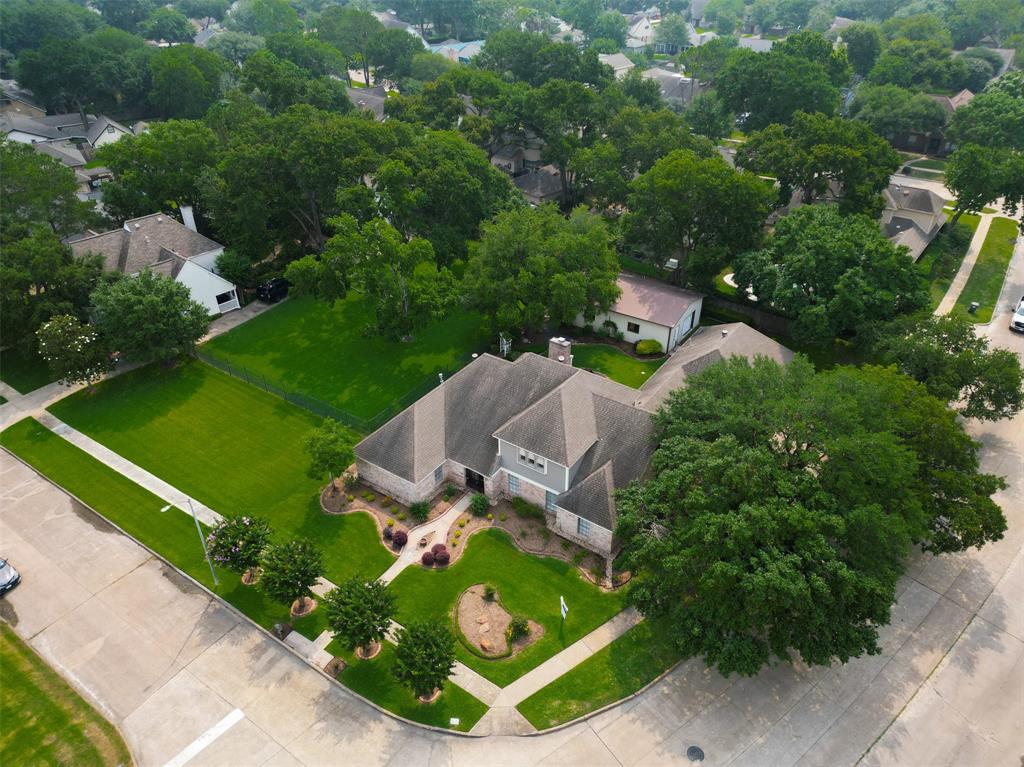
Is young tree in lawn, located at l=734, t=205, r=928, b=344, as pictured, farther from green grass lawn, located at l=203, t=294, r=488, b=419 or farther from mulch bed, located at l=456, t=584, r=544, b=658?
mulch bed, located at l=456, t=584, r=544, b=658

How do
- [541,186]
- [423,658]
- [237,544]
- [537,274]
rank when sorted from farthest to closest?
[541,186]
[537,274]
[237,544]
[423,658]

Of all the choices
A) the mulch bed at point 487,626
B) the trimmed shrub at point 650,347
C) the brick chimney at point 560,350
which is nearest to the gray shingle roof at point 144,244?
the brick chimney at point 560,350

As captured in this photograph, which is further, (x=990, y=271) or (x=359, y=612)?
(x=990, y=271)

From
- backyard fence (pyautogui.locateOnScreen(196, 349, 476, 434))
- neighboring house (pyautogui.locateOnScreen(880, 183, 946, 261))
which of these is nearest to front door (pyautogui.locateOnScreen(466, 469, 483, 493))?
backyard fence (pyautogui.locateOnScreen(196, 349, 476, 434))

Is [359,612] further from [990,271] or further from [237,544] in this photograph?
[990,271]

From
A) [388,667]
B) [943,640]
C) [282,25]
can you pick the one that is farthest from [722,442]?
[282,25]

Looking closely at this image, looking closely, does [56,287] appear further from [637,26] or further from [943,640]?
[637,26]

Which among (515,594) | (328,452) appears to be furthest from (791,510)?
(328,452)

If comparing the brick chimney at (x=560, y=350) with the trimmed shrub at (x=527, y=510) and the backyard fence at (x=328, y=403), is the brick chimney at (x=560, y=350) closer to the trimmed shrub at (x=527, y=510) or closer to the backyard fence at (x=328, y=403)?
the backyard fence at (x=328, y=403)

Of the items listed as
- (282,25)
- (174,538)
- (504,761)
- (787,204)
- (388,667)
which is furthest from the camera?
(282,25)
